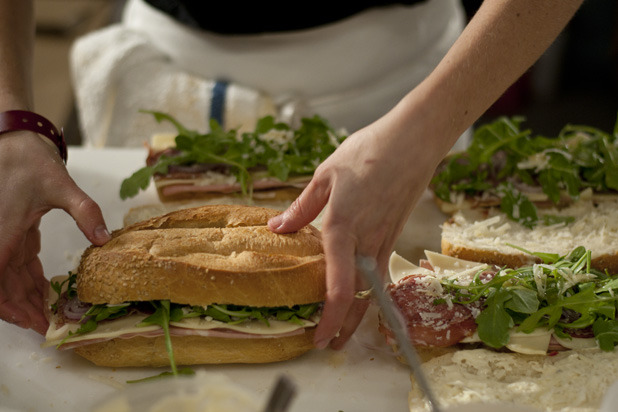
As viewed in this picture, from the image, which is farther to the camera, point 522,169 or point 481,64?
point 522,169

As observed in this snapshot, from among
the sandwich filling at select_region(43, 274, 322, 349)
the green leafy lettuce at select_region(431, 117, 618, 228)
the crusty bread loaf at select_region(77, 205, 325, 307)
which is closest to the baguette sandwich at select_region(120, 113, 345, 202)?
the green leafy lettuce at select_region(431, 117, 618, 228)

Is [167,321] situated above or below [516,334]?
below

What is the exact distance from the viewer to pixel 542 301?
2113 mm

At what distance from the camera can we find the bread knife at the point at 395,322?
5.57ft

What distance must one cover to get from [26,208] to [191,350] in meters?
0.76

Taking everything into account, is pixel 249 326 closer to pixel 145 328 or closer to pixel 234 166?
pixel 145 328

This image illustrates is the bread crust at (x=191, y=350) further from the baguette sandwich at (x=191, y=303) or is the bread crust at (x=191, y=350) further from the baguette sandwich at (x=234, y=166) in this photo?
the baguette sandwich at (x=234, y=166)

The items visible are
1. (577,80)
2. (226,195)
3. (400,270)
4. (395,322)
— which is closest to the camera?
(395,322)

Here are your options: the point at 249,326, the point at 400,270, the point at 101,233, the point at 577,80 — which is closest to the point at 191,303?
the point at 249,326

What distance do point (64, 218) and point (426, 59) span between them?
2351 millimetres

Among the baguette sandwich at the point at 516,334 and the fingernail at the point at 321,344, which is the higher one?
the baguette sandwich at the point at 516,334

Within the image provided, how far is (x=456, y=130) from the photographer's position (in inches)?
84.4

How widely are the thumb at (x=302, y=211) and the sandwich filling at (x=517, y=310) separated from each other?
390 millimetres

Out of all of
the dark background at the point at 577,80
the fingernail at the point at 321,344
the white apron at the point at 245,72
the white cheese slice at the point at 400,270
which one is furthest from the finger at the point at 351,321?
the dark background at the point at 577,80
